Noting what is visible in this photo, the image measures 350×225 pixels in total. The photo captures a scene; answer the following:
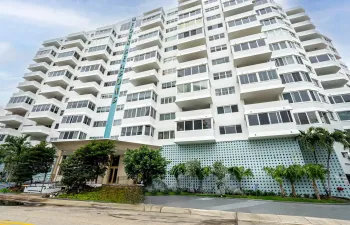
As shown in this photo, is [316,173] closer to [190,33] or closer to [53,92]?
[190,33]

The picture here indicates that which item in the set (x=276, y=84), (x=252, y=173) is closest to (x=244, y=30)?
(x=276, y=84)

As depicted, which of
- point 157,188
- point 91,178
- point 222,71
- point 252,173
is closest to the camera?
point 91,178

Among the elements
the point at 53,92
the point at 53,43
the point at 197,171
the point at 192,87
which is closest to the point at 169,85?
the point at 192,87

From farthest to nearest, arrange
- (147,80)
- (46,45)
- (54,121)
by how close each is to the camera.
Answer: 1. (46,45)
2. (54,121)
3. (147,80)

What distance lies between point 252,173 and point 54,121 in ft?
122

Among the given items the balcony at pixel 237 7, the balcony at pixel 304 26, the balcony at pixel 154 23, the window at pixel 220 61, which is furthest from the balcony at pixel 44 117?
the balcony at pixel 304 26

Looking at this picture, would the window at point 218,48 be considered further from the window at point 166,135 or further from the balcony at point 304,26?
the balcony at point 304,26

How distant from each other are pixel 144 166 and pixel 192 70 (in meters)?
16.7

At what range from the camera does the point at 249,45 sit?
24.2 meters

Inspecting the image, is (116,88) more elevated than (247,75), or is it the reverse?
(116,88)

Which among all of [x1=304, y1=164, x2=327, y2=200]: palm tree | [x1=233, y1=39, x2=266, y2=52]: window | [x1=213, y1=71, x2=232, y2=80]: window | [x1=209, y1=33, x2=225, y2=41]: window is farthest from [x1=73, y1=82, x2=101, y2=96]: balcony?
[x1=304, y1=164, x2=327, y2=200]: palm tree

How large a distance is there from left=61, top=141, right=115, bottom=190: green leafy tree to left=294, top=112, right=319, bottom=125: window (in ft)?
75.3

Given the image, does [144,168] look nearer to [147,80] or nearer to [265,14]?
[147,80]

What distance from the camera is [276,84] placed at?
65.4 feet
